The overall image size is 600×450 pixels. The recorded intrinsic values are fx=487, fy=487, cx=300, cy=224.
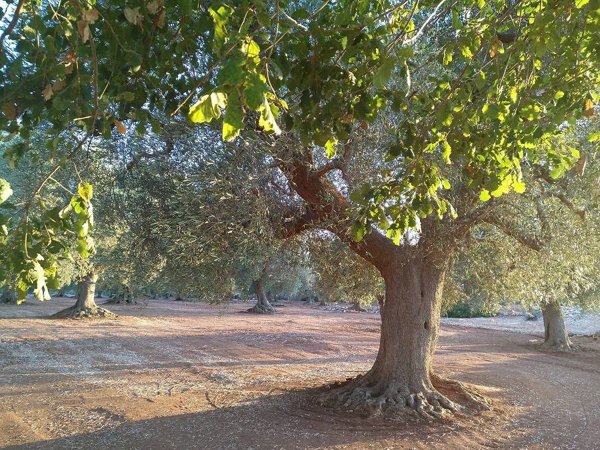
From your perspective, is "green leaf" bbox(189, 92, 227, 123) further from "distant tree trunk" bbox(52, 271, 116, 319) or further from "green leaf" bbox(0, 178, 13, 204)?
"distant tree trunk" bbox(52, 271, 116, 319)

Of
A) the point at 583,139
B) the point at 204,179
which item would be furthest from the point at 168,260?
the point at 583,139

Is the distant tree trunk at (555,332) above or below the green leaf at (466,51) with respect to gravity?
below

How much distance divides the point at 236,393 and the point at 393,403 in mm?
4063

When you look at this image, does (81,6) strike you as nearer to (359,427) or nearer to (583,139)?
(359,427)

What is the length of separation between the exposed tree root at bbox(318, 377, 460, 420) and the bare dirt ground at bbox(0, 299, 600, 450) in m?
0.32

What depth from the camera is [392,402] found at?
976cm

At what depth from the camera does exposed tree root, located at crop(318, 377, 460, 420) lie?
951 cm


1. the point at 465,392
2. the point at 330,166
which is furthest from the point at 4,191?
the point at 465,392

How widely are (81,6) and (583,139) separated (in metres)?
9.21

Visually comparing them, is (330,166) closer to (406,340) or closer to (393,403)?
(406,340)

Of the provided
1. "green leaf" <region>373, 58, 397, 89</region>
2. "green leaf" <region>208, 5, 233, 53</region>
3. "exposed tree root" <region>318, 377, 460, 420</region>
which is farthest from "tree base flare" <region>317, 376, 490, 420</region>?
"green leaf" <region>208, 5, 233, 53</region>

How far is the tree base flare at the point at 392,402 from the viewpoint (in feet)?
31.2

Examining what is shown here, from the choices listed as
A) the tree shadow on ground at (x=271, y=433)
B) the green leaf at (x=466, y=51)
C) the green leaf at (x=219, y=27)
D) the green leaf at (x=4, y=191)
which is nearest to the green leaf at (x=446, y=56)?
the green leaf at (x=466, y=51)

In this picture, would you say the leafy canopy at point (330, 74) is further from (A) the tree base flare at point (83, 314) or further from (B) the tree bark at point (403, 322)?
(A) the tree base flare at point (83, 314)
